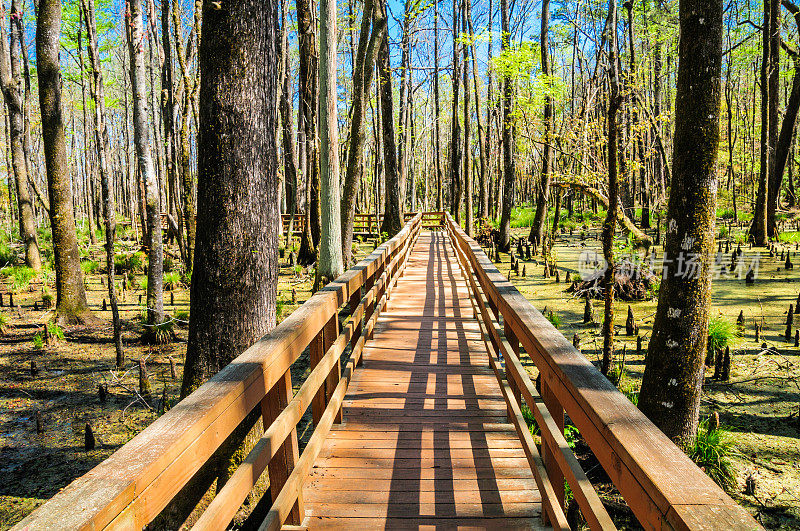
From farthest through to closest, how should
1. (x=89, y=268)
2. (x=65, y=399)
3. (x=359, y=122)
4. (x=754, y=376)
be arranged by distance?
1. (x=89, y=268)
2. (x=359, y=122)
3. (x=754, y=376)
4. (x=65, y=399)

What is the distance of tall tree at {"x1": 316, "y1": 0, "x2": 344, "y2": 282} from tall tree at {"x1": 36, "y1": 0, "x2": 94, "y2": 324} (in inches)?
167

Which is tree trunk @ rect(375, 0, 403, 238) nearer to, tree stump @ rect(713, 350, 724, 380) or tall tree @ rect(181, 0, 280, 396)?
tree stump @ rect(713, 350, 724, 380)

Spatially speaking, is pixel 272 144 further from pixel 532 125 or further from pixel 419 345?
pixel 532 125

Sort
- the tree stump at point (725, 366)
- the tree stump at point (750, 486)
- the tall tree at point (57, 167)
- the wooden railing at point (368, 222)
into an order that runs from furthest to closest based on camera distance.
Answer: the wooden railing at point (368, 222) → the tall tree at point (57, 167) → the tree stump at point (725, 366) → the tree stump at point (750, 486)

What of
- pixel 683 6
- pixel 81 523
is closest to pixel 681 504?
pixel 81 523

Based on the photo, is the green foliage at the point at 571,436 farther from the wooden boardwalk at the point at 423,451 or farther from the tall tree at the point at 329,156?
the tall tree at the point at 329,156

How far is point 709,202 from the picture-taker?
4059mm

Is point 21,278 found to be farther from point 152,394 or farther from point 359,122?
point 359,122

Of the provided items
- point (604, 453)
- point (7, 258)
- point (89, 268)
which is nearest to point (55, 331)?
point (89, 268)

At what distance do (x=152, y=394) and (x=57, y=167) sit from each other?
480 cm

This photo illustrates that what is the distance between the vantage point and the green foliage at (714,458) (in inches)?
175

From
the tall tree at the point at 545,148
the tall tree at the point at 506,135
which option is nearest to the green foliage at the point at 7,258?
the tall tree at the point at 506,135

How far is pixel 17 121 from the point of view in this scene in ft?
41.8

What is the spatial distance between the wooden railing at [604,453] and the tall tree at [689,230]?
1.86 meters
